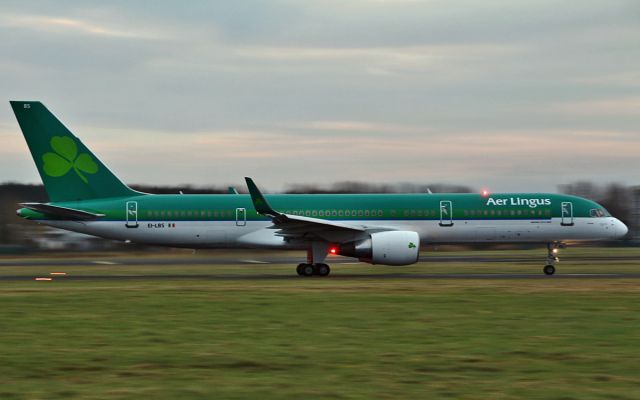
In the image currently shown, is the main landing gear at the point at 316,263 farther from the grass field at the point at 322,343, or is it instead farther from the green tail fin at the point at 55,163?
the green tail fin at the point at 55,163

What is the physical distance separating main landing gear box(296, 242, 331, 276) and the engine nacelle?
1.81 metres

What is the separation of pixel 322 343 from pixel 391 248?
18731mm

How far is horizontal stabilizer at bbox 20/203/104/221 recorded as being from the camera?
3541cm

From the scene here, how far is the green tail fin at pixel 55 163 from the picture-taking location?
123 ft

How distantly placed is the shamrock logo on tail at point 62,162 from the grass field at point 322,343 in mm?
12250

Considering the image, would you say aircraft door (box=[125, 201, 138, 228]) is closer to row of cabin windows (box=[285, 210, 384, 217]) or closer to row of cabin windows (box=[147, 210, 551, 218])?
row of cabin windows (box=[147, 210, 551, 218])

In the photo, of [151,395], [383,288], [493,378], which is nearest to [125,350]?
[151,395]

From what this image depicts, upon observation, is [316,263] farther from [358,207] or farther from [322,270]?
[358,207]

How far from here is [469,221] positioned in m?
36.2

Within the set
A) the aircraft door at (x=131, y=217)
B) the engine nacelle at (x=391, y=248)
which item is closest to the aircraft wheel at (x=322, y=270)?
the engine nacelle at (x=391, y=248)

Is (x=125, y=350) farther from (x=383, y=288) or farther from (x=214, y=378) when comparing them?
(x=383, y=288)

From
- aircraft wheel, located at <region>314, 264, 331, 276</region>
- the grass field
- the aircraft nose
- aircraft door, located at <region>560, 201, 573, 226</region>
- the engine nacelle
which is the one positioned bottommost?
the grass field

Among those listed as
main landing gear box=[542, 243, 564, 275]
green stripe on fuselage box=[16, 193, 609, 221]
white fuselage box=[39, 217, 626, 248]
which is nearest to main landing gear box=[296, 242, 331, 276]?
white fuselage box=[39, 217, 626, 248]

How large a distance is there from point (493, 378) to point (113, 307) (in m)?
12.1
